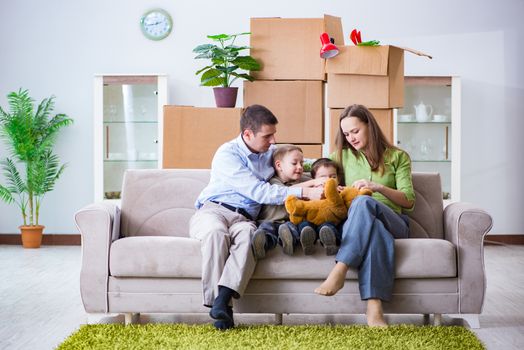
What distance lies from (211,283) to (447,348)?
0.93 m

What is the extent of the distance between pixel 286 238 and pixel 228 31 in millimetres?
3738

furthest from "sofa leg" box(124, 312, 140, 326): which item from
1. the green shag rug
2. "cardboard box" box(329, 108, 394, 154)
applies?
"cardboard box" box(329, 108, 394, 154)

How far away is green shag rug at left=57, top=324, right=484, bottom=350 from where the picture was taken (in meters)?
2.74

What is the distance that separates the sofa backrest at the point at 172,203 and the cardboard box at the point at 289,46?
1298 mm

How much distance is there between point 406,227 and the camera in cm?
329

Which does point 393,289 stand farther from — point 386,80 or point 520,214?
point 520,214

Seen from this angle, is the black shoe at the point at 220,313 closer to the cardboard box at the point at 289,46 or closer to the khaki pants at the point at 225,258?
the khaki pants at the point at 225,258

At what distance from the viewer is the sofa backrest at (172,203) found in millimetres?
3537

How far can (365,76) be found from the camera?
14.7ft

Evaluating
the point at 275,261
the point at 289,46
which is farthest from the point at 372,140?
the point at 289,46

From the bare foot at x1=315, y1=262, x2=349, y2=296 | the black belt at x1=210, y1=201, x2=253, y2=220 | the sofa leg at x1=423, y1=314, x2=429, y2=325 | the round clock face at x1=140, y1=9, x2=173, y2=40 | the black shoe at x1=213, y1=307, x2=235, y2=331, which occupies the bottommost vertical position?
the sofa leg at x1=423, y1=314, x2=429, y2=325

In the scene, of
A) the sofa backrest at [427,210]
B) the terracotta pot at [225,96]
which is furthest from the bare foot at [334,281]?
the terracotta pot at [225,96]

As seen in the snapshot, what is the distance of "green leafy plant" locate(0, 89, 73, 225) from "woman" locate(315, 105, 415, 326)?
3.54 meters

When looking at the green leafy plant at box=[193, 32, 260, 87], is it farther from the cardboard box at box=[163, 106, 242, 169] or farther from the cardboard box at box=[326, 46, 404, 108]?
the cardboard box at box=[326, 46, 404, 108]
